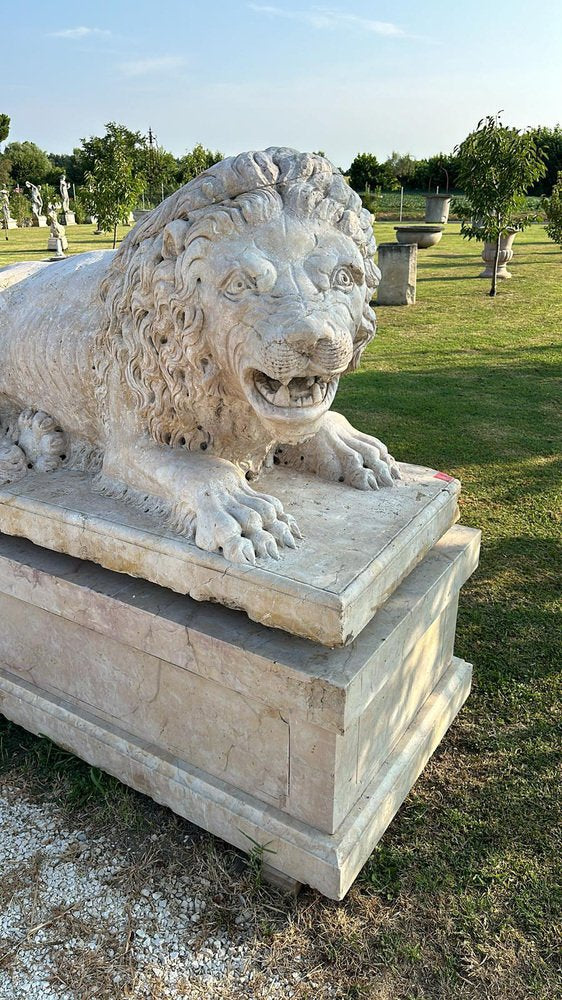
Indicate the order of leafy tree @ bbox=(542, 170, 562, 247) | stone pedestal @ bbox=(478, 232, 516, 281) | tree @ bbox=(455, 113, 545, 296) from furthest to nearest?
stone pedestal @ bbox=(478, 232, 516, 281)
leafy tree @ bbox=(542, 170, 562, 247)
tree @ bbox=(455, 113, 545, 296)

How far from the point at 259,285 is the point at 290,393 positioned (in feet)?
0.91

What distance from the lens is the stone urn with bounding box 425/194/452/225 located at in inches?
918

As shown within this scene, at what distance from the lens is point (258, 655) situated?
1.79m

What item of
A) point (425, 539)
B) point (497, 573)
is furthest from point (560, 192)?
point (425, 539)

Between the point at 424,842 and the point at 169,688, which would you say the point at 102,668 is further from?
the point at 424,842

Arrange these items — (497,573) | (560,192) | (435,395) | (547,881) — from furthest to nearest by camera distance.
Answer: (560,192)
(435,395)
(497,573)
(547,881)

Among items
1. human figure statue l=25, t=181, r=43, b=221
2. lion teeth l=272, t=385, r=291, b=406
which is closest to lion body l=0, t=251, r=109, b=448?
lion teeth l=272, t=385, r=291, b=406

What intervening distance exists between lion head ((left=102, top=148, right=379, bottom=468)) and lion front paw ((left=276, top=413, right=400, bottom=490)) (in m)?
0.49

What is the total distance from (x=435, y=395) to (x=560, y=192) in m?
7.62

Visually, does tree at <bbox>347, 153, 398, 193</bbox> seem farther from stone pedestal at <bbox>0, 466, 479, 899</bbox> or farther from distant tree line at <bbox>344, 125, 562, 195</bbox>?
stone pedestal at <bbox>0, 466, 479, 899</bbox>

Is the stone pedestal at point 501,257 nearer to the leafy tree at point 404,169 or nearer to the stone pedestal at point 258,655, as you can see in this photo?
the stone pedestal at point 258,655

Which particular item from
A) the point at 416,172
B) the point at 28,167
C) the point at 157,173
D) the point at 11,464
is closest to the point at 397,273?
the point at 11,464

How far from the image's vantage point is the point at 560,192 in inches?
470

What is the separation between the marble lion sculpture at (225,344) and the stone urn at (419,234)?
15.9 m
